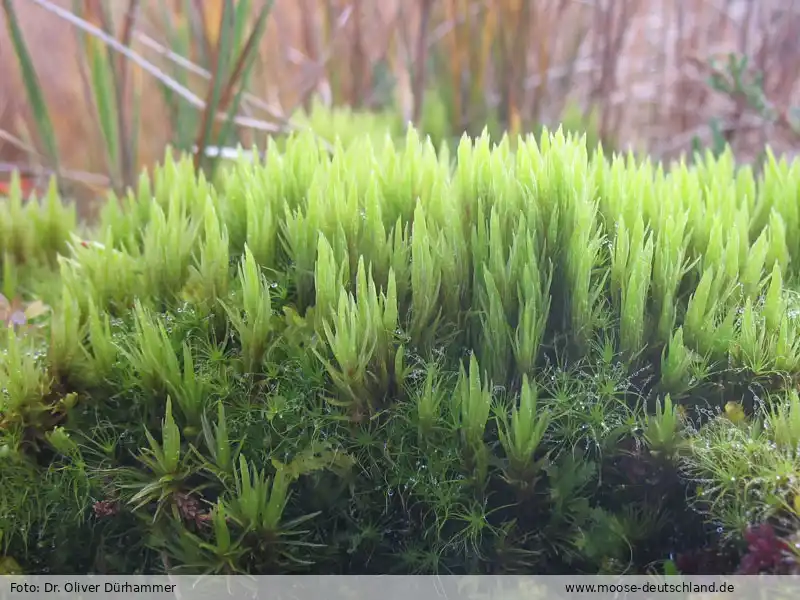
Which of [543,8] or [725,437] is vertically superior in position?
[543,8]

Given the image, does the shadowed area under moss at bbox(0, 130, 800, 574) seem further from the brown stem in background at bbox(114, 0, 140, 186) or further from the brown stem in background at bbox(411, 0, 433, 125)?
the brown stem in background at bbox(411, 0, 433, 125)

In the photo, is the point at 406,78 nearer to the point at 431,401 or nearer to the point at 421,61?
the point at 421,61

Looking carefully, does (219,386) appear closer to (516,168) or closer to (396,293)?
(396,293)

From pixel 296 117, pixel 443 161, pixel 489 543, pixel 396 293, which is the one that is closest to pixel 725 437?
pixel 489 543

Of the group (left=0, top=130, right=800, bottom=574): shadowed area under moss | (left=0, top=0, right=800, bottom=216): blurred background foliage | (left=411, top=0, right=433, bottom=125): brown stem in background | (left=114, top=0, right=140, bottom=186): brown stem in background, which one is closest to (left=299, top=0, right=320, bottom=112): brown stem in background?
(left=0, top=0, right=800, bottom=216): blurred background foliage

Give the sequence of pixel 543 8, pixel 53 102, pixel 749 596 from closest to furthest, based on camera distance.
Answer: pixel 749 596
pixel 543 8
pixel 53 102

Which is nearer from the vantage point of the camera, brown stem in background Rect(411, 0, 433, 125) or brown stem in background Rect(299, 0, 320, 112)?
brown stem in background Rect(411, 0, 433, 125)

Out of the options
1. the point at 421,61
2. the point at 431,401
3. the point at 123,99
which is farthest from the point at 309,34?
the point at 431,401
